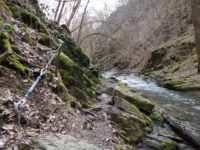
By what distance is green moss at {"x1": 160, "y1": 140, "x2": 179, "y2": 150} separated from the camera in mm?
6961

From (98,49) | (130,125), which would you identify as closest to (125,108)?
(130,125)

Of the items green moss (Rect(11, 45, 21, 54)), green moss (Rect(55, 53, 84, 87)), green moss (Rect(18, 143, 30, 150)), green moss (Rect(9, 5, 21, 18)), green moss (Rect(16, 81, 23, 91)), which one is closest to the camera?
green moss (Rect(18, 143, 30, 150))

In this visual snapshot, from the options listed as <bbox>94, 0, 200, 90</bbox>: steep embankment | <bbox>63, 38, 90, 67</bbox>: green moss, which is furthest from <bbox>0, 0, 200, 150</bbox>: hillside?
<bbox>94, 0, 200, 90</bbox>: steep embankment

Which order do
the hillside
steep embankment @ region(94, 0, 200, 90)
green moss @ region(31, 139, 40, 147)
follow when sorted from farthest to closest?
steep embankment @ region(94, 0, 200, 90) → the hillside → green moss @ region(31, 139, 40, 147)

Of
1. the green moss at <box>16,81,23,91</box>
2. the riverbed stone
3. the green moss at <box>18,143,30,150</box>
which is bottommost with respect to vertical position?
the green moss at <box>18,143,30,150</box>

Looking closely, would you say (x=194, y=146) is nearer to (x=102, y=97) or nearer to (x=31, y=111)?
(x=102, y=97)

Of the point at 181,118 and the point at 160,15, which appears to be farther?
the point at 160,15

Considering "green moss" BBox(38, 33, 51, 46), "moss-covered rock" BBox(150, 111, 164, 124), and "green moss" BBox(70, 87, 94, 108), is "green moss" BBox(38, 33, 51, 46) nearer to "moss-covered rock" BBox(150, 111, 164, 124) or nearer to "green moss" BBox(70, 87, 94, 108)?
"green moss" BBox(70, 87, 94, 108)

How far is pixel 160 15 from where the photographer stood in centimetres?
A: 5084

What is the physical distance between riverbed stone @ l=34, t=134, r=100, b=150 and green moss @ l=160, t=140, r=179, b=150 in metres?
2.78

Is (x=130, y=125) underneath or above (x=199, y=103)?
underneath

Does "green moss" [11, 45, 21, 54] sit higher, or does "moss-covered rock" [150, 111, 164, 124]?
"green moss" [11, 45, 21, 54]

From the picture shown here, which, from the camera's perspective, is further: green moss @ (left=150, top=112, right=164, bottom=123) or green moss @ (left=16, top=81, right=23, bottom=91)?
green moss @ (left=150, top=112, right=164, bottom=123)

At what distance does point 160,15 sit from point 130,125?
4616cm
